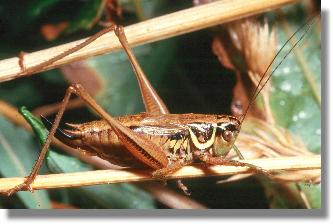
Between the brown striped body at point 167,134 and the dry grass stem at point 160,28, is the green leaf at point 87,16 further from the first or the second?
the brown striped body at point 167,134

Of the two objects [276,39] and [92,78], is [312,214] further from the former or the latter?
[92,78]

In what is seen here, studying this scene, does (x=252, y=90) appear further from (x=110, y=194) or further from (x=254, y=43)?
(x=110, y=194)

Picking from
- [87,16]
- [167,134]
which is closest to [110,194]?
[167,134]

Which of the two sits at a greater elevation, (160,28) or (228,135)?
(160,28)

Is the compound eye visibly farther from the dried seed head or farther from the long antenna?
the dried seed head

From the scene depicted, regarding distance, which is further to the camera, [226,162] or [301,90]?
[301,90]

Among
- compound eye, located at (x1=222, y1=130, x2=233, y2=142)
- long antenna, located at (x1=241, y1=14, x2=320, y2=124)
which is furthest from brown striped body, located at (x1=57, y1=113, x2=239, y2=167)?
long antenna, located at (x1=241, y1=14, x2=320, y2=124)
